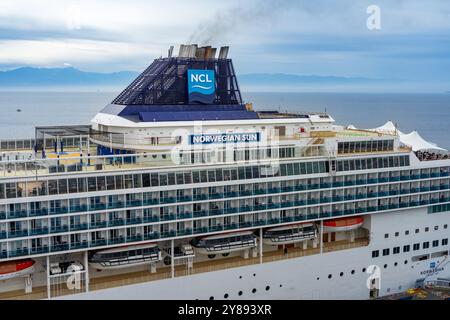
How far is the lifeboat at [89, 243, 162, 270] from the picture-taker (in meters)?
26.7

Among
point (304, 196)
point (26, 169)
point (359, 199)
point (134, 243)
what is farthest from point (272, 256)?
point (26, 169)

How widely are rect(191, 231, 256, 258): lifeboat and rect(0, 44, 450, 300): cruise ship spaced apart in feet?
0.27

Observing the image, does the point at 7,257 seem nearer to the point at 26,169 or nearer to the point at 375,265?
the point at 26,169

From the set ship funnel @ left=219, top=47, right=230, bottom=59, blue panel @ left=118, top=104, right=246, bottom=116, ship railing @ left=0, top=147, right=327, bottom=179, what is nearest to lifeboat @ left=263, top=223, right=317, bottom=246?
ship railing @ left=0, top=147, right=327, bottom=179

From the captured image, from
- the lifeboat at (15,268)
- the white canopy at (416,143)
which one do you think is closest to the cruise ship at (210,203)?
the lifeboat at (15,268)

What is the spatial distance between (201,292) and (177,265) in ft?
6.66

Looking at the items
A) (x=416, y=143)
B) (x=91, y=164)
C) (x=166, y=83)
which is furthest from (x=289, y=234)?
(x=416, y=143)

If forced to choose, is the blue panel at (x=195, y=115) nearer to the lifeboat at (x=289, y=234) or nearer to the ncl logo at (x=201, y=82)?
the ncl logo at (x=201, y=82)

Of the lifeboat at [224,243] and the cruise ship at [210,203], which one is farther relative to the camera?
the lifeboat at [224,243]

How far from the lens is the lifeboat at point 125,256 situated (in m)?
26.7

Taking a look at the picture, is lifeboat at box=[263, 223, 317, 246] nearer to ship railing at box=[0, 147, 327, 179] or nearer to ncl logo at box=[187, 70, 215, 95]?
ship railing at box=[0, 147, 327, 179]

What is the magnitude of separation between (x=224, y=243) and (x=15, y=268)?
11.1 metres

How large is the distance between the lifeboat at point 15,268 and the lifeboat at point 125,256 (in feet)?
10.2
